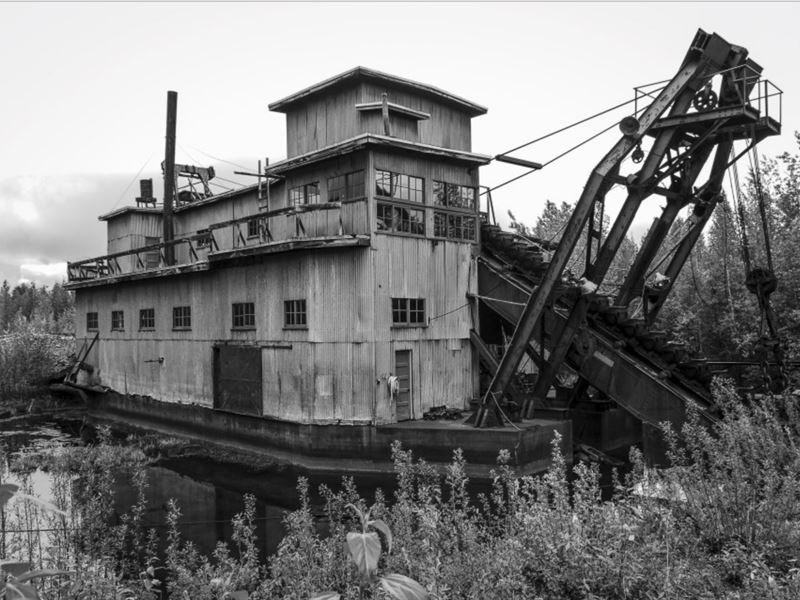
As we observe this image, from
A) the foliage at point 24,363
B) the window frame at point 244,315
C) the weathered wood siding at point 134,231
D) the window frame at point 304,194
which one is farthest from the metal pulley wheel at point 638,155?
the foliage at point 24,363

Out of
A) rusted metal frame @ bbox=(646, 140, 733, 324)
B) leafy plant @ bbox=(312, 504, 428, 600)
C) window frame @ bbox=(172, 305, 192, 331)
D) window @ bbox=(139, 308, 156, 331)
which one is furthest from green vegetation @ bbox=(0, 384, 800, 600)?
window @ bbox=(139, 308, 156, 331)

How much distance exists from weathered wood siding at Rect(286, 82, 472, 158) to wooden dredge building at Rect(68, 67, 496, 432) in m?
0.05

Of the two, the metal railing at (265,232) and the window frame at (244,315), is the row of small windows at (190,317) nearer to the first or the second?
the window frame at (244,315)

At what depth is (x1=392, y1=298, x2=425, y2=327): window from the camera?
17.5m

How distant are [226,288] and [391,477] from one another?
9.10 meters

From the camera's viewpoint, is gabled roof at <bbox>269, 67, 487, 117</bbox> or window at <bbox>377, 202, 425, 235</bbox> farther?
gabled roof at <bbox>269, 67, 487, 117</bbox>

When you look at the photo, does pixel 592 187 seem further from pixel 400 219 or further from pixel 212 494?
pixel 212 494

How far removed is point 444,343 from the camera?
1869 cm

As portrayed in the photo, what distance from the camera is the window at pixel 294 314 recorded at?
1762cm

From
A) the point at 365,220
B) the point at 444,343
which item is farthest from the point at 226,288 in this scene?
the point at 444,343

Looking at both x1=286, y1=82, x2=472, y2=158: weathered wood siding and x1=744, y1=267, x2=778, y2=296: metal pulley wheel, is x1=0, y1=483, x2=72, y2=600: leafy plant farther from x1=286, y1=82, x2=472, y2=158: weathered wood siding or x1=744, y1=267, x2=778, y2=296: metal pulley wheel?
x1=286, y1=82, x2=472, y2=158: weathered wood siding

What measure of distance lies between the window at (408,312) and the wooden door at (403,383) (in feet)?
2.86

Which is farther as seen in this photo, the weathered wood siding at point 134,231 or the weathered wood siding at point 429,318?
the weathered wood siding at point 134,231

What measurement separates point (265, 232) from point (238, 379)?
495 cm
